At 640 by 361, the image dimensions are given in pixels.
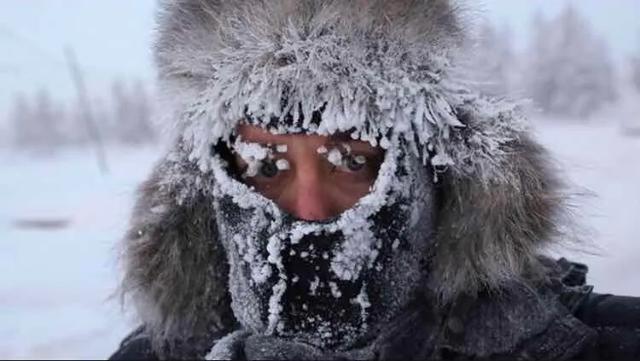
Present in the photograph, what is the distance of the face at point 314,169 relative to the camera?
1284mm

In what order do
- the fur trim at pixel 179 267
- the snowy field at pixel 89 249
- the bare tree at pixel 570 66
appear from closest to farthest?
the fur trim at pixel 179 267 < the snowy field at pixel 89 249 < the bare tree at pixel 570 66

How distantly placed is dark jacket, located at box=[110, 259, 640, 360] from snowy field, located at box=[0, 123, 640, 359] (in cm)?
13

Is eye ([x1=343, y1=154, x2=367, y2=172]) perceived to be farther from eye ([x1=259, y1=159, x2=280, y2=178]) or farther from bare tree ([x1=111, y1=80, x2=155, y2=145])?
bare tree ([x1=111, y1=80, x2=155, y2=145])

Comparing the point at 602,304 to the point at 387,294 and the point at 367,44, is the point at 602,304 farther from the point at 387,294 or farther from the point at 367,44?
the point at 367,44

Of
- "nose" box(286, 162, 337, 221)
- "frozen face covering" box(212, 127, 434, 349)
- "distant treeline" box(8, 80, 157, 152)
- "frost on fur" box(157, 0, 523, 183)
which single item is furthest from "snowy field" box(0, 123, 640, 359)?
"distant treeline" box(8, 80, 157, 152)

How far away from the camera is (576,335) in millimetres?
1203

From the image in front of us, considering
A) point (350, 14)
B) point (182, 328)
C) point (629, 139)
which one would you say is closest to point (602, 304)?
point (350, 14)

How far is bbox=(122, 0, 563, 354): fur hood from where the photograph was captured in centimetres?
126

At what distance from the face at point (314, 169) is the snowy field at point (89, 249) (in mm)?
384

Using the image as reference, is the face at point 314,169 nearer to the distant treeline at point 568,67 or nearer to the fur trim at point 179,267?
the fur trim at point 179,267

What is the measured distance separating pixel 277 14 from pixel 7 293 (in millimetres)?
4272

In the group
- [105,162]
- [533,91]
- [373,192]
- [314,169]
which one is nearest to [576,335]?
[373,192]

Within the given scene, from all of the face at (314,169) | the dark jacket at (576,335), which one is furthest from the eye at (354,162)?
the dark jacket at (576,335)

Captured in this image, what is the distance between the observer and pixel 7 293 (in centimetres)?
487
